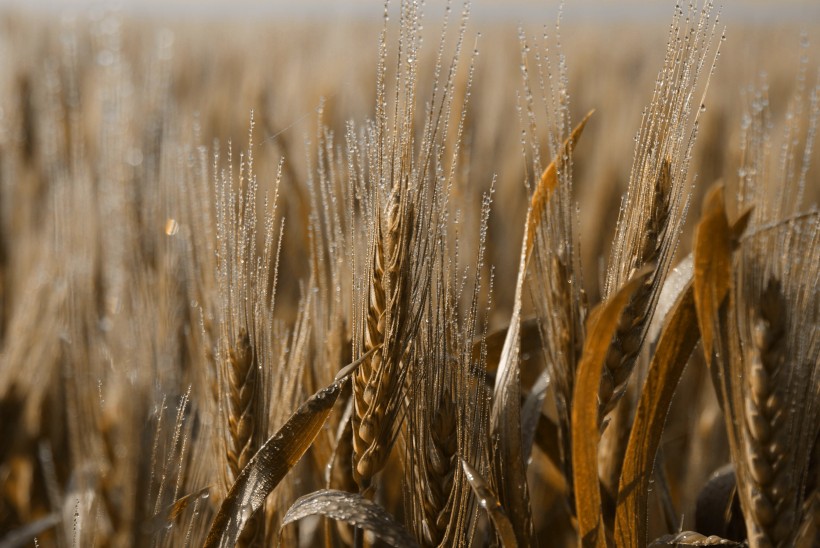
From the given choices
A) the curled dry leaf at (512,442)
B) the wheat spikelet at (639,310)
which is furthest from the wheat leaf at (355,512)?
the wheat spikelet at (639,310)

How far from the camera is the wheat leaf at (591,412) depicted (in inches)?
26.0

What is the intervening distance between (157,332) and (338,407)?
0.27 metres

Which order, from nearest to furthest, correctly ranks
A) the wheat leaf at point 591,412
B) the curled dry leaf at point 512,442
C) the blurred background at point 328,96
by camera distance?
the wheat leaf at point 591,412, the curled dry leaf at point 512,442, the blurred background at point 328,96

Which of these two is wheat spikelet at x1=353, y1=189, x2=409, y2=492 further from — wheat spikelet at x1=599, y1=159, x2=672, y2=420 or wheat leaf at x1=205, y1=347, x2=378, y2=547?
wheat spikelet at x1=599, y1=159, x2=672, y2=420

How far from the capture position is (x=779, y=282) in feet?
2.43

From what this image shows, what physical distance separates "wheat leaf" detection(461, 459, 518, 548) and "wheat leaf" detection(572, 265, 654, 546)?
0.29 ft

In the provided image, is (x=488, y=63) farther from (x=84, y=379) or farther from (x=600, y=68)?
(x=84, y=379)

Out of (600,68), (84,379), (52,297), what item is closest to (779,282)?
(84,379)

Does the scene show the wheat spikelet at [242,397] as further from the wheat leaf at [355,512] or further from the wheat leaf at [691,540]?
the wheat leaf at [691,540]

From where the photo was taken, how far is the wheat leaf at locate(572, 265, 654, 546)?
66 cm

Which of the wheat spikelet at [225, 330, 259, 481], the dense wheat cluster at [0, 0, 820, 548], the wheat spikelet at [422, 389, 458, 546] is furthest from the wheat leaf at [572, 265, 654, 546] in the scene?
the wheat spikelet at [225, 330, 259, 481]

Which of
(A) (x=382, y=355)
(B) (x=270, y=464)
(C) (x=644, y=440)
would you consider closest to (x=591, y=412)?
(C) (x=644, y=440)

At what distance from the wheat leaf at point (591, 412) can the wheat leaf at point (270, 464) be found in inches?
7.9

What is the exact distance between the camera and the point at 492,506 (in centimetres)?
69
